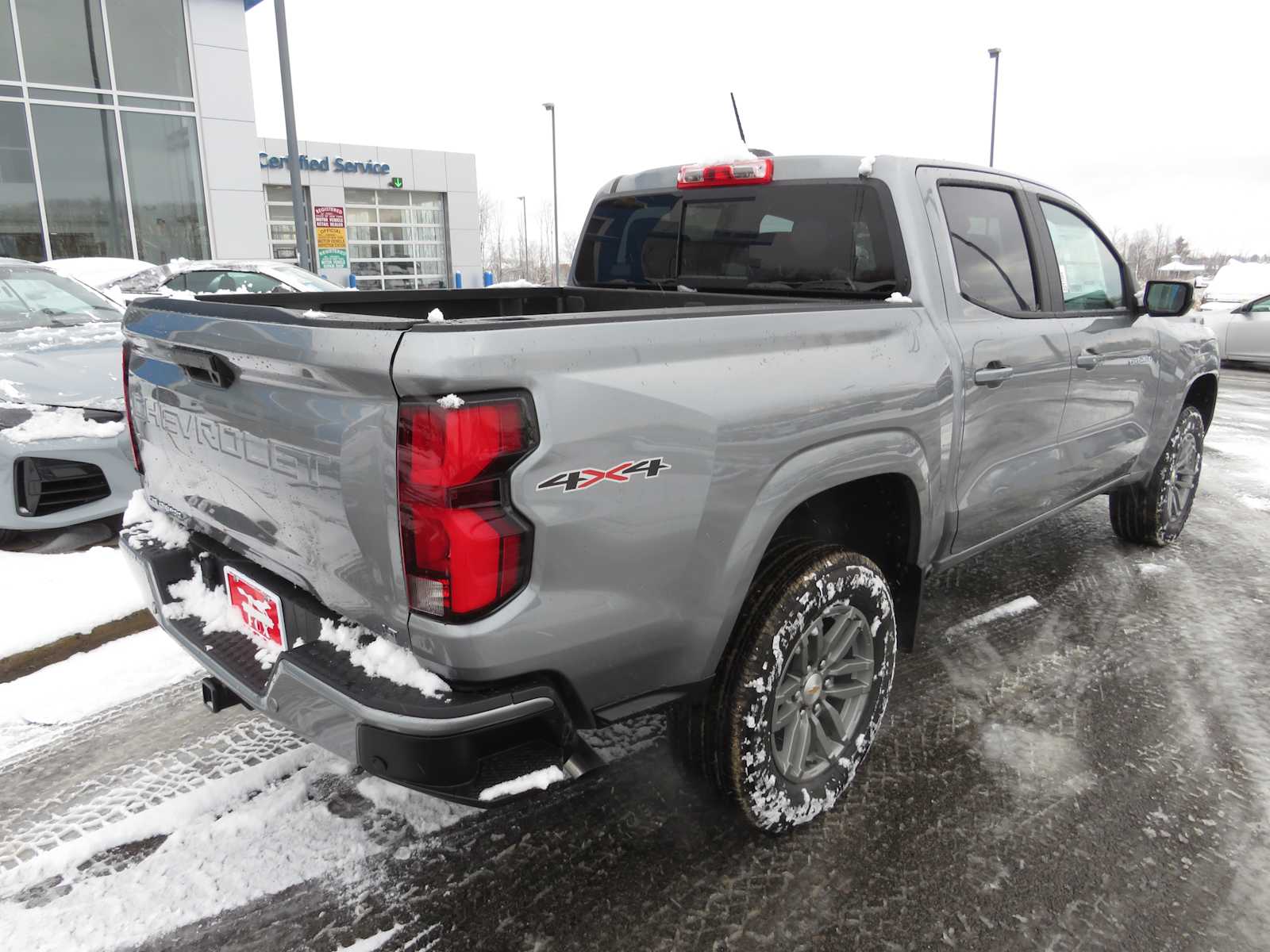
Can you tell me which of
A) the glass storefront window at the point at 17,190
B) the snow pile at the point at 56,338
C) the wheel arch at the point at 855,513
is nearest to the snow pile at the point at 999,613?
the wheel arch at the point at 855,513

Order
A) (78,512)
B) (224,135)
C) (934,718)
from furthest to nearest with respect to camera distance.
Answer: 1. (224,135)
2. (78,512)
3. (934,718)

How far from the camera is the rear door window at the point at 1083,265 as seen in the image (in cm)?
372

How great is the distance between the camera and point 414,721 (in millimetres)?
1715

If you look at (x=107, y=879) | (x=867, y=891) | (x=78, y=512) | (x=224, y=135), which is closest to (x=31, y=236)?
(x=224, y=135)

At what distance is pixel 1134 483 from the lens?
486 cm

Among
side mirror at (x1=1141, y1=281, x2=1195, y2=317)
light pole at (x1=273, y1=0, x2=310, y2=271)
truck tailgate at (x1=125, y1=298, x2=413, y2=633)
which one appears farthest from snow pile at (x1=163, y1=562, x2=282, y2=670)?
light pole at (x1=273, y1=0, x2=310, y2=271)

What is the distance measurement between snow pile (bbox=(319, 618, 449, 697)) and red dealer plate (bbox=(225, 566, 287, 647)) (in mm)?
251

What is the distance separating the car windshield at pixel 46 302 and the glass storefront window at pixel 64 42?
1241cm

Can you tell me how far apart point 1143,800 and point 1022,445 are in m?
1.31

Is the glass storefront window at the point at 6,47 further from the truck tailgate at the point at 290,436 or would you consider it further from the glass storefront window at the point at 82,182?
the truck tailgate at the point at 290,436

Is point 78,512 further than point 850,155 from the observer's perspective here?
Yes

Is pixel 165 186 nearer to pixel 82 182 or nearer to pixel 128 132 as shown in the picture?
pixel 128 132

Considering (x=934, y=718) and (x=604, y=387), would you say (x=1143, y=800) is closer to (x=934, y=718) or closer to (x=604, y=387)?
(x=934, y=718)

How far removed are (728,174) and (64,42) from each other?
58.7 feet
